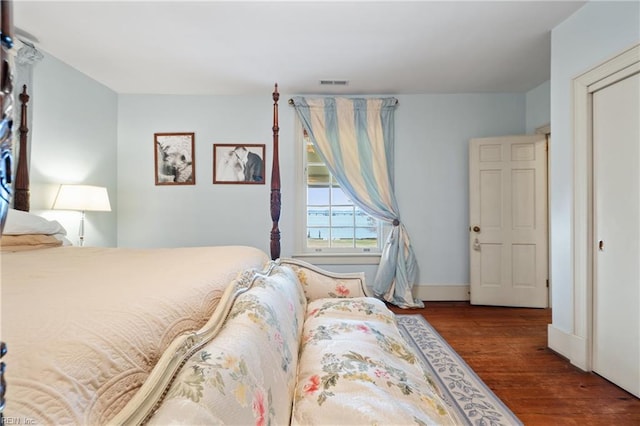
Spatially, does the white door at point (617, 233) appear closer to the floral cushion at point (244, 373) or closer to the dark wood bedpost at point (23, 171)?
the floral cushion at point (244, 373)

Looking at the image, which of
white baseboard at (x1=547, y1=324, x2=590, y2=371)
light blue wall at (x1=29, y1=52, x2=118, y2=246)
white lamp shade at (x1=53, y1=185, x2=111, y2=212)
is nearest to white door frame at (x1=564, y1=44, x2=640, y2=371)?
white baseboard at (x1=547, y1=324, x2=590, y2=371)

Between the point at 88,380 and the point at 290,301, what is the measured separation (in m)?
0.94

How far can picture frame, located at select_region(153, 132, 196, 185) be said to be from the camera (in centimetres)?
389

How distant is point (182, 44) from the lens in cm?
272

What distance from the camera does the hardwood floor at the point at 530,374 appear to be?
68.4 inches

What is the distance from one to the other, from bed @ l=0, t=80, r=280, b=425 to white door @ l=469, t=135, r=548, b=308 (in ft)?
10.8

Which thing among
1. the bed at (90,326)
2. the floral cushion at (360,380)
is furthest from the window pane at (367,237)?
the bed at (90,326)

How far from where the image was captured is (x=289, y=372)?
106 centimetres

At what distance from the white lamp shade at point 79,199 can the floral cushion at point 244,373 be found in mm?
2560

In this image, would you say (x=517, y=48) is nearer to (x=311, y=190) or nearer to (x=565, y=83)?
(x=565, y=83)

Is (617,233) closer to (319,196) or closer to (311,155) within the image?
(319,196)

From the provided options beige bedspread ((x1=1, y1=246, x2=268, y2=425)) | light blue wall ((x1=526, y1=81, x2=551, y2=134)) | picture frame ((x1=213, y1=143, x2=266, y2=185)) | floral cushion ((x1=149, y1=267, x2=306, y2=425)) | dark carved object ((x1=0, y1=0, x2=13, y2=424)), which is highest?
light blue wall ((x1=526, y1=81, x2=551, y2=134))

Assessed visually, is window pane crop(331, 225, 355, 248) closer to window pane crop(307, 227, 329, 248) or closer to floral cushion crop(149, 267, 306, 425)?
window pane crop(307, 227, 329, 248)

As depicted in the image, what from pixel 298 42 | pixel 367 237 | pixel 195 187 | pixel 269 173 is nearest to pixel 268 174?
pixel 269 173
